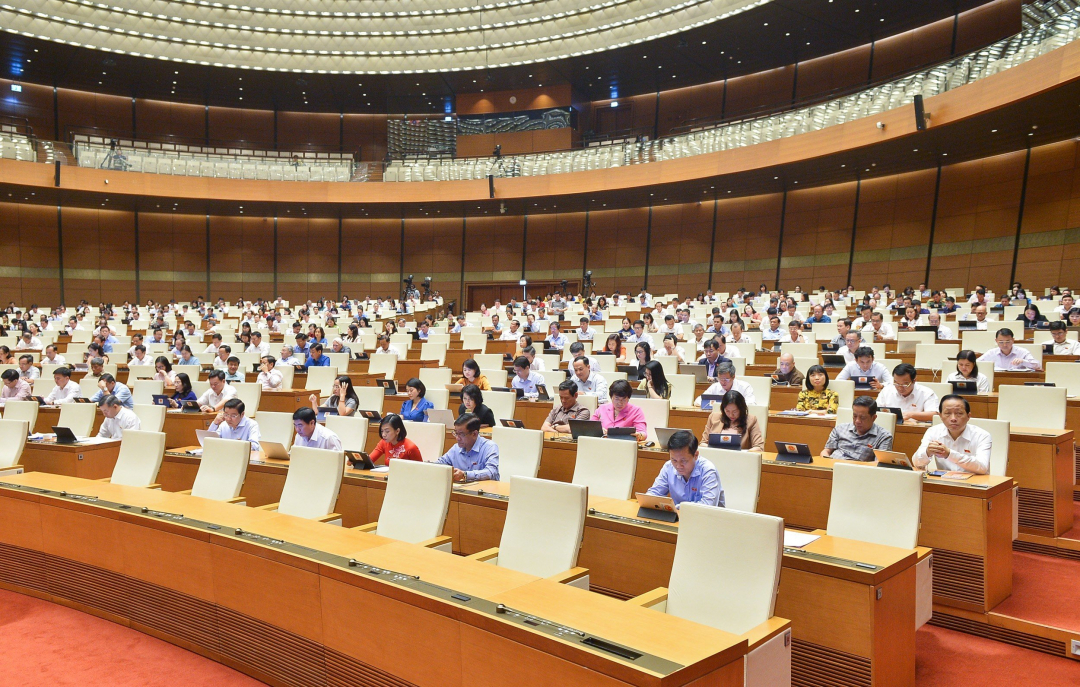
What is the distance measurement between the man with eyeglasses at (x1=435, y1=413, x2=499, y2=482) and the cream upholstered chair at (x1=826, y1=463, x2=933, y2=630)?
6.84 ft

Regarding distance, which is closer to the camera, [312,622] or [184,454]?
[312,622]

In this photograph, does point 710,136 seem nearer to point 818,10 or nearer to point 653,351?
point 818,10

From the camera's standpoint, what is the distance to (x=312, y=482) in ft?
14.4

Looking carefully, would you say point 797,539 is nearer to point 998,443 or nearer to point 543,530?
point 543,530

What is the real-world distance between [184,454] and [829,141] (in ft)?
41.9

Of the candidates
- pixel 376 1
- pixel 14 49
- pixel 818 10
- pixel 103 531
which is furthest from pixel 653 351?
pixel 14 49

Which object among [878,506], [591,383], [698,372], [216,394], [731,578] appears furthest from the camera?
[698,372]

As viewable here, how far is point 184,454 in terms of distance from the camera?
18.6 ft

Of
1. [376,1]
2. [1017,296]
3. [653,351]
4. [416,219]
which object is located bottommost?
[653,351]

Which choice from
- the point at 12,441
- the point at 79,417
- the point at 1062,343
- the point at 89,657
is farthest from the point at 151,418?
the point at 1062,343

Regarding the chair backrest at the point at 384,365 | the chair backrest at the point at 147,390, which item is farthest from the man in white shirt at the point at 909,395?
the chair backrest at the point at 147,390

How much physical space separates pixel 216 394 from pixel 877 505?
6.38 meters

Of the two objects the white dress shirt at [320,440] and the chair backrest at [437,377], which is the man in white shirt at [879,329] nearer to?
the chair backrest at [437,377]

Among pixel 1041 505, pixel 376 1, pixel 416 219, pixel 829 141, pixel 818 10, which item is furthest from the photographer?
pixel 416 219
